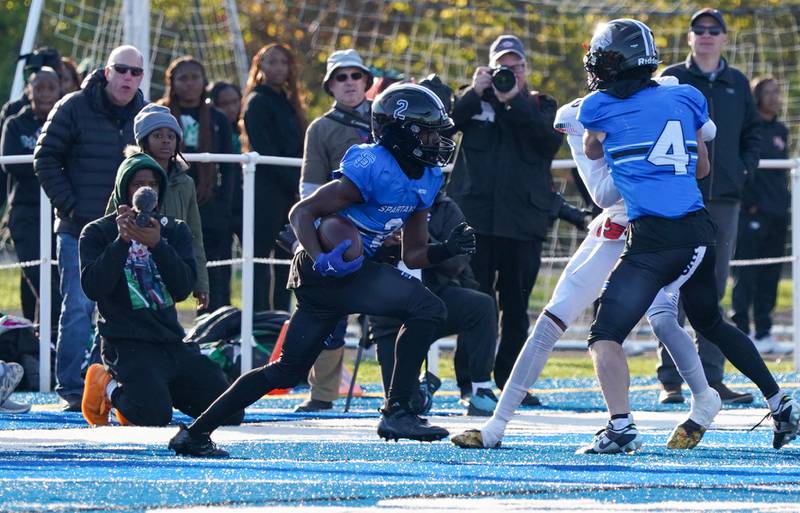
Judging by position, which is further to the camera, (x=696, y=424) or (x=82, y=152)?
(x=82, y=152)

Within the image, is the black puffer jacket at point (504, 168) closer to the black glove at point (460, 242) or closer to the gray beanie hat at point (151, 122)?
the gray beanie hat at point (151, 122)

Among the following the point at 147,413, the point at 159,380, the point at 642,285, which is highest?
the point at 642,285

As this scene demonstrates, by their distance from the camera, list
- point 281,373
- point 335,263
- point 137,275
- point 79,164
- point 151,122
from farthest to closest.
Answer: point 79,164 → point 151,122 → point 137,275 → point 281,373 → point 335,263

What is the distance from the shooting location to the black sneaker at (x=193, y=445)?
23.6 feet

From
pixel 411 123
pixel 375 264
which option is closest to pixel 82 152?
pixel 375 264

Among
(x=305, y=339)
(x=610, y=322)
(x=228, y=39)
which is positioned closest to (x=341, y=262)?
(x=305, y=339)

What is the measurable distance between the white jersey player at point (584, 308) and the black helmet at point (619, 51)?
230 mm

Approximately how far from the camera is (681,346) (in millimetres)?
7914

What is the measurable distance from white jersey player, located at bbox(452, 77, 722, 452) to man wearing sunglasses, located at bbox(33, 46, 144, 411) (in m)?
3.04

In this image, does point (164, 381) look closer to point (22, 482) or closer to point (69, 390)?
point (69, 390)

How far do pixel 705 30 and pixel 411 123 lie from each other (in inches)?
138

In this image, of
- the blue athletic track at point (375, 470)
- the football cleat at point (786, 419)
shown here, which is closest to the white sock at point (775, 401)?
the football cleat at point (786, 419)

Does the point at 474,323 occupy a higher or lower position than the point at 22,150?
lower

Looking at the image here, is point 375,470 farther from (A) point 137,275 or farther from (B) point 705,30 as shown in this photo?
(B) point 705,30
